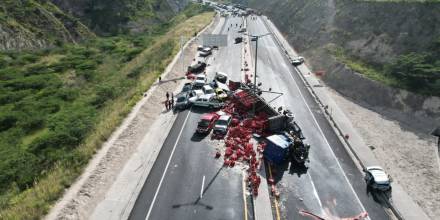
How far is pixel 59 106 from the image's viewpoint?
5650 cm

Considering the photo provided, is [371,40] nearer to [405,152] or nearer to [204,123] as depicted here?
[405,152]

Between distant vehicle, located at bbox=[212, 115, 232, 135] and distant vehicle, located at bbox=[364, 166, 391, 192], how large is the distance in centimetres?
1559

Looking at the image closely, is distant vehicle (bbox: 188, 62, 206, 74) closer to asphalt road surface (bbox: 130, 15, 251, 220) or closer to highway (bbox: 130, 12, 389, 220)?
highway (bbox: 130, 12, 389, 220)

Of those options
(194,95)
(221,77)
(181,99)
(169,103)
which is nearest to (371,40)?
(221,77)

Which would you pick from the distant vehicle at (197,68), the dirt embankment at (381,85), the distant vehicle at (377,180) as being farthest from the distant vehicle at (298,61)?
the distant vehicle at (377,180)

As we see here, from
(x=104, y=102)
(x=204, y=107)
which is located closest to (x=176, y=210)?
(x=204, y=107)

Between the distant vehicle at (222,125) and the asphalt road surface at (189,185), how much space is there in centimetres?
148

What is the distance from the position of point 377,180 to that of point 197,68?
41.1 m

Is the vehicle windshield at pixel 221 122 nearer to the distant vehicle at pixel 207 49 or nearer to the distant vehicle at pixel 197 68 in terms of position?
the distant vehicle at pixel 197 68

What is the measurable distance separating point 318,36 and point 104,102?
5449 centimetres

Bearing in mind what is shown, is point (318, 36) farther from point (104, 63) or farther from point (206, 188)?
point (206, 188)

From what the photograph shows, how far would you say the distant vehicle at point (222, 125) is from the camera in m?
38.2

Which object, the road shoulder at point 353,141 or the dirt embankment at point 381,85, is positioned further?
the dirt embankment at point 381,85

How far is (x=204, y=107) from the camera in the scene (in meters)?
46.6
